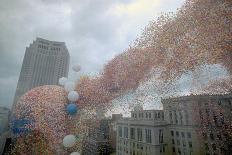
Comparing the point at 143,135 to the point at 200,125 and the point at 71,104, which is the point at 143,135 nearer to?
the point at 200,125

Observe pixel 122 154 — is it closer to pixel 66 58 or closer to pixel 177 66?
pixel 177 66

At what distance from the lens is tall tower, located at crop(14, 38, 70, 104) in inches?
3583

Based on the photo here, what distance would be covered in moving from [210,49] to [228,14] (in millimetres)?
2334

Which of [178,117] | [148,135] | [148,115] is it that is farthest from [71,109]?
[148,115]

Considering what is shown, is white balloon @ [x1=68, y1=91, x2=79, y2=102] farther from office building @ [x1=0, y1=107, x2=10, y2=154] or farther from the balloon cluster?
office building @ [x1=0, y1=107, x2=10, y2=154]

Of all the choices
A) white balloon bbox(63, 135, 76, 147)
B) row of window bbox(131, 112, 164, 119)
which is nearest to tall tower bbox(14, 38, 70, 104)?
row of window bbox(131, 112, 164, 119)

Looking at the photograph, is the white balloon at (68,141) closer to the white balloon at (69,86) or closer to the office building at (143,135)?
the white balloon at (69,86)

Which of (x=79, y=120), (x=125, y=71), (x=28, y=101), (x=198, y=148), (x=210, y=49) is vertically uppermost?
(x=210, y=49)

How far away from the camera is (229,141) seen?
79.3 ft

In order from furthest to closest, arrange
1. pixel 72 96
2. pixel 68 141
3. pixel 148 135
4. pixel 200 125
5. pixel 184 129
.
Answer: pixel 148 135 < pixel 184 129 < pixel 200 125 < pixel 72 96 < pixel 68 141

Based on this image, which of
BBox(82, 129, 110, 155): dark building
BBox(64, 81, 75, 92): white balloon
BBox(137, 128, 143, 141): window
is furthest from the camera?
BBox(82, 129, 110, 155): dark building

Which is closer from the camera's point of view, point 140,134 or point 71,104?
point 71,104

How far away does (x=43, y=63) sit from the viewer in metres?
93.8

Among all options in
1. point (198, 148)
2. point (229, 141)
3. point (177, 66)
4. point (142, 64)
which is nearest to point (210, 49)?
point (177, 66)
